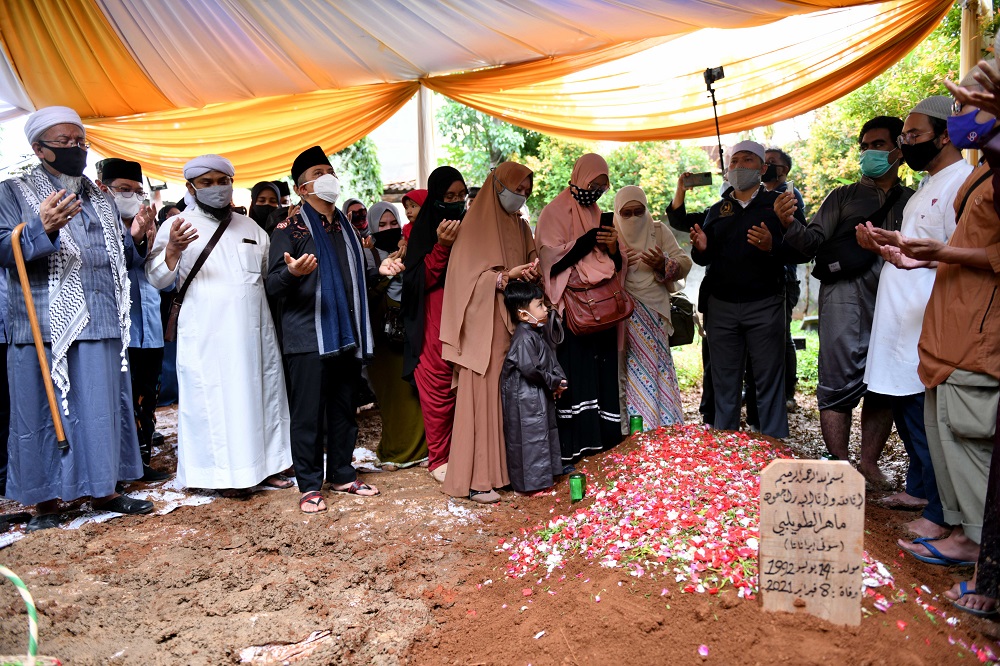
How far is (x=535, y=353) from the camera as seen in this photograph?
4352 millimetres

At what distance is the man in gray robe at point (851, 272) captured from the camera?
436 cm

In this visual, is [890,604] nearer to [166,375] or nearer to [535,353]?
[535,353]

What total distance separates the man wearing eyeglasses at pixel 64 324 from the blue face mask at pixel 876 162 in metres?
4.39

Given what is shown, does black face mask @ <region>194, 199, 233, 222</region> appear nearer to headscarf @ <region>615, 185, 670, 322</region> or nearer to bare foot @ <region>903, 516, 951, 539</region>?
headscarf @ <region>615, 185, 670, 322</region>

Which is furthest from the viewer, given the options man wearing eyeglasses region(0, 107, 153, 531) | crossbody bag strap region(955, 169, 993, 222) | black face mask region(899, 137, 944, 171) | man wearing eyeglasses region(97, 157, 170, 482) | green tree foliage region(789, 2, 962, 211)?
green tree foliage region(789, 2, 962, 211)

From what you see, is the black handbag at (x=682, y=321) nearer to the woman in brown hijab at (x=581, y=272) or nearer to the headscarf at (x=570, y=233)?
the woman in brown hijab at (x=581, y=272)

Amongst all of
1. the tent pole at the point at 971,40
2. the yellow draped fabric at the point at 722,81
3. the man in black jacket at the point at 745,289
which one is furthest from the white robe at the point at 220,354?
the tent pole at the point at 971,40

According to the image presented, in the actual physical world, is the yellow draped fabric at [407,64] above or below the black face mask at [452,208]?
above

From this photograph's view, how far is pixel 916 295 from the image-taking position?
3.79 meters

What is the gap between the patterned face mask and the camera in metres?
4.89

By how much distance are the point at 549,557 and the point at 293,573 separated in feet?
3.90

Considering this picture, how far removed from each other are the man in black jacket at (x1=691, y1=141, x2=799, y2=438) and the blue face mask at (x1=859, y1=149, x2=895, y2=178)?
2.14 feet

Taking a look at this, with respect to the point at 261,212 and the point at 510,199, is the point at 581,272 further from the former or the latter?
the point at 261,212

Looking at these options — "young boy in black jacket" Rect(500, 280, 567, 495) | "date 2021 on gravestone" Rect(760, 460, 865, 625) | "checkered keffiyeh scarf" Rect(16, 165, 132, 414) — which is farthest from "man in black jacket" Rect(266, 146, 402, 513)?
"date 2021 on gravestone" Rect(760, 460, 865, 625)
